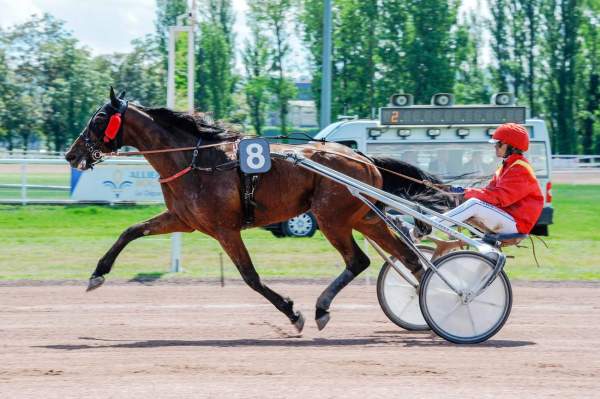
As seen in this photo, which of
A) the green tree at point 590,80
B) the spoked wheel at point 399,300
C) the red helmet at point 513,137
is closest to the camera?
the red helmet at point 513,137

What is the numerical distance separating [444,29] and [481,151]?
26.9 m

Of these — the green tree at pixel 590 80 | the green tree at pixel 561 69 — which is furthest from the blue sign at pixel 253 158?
the green tree at pixel 590 80

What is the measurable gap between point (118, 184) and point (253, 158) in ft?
42.3

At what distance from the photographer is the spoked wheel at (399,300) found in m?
7.80

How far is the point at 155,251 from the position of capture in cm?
1443

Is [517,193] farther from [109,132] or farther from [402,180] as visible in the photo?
[109,132]

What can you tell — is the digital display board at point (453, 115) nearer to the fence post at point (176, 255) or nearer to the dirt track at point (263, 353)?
the fence post at point (176, 255)

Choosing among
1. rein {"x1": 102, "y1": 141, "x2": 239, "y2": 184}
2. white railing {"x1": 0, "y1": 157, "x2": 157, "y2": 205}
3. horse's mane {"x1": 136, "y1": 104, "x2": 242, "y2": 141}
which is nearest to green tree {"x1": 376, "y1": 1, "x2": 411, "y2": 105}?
white railing {"x1": 0, "y1": 157, "x2": 157, "y2": 205}

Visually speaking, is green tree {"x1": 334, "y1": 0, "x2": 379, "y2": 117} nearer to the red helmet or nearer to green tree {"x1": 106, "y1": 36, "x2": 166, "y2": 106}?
green tree {"x1": 106, "y1": 36, "x2": 166, "y2": 106}

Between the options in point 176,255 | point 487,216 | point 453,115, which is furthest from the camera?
point 453,115

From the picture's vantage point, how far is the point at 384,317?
8.41 meters

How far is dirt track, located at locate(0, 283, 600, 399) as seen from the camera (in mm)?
5582

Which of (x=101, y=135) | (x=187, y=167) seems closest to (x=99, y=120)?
(x=101, y=135)

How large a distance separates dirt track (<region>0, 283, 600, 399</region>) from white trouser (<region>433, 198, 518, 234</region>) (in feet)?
2.68
